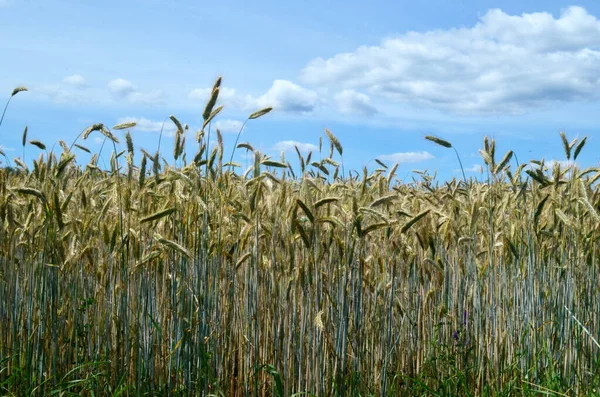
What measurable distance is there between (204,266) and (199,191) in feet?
1.10

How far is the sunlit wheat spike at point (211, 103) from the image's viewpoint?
2.65 metres

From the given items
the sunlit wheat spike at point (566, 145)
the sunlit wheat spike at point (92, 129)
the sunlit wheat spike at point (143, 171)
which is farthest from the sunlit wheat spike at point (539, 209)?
the sunlit wheat spike at point (92, 129)

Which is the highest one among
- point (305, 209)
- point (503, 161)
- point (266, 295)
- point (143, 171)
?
point (503, 161)

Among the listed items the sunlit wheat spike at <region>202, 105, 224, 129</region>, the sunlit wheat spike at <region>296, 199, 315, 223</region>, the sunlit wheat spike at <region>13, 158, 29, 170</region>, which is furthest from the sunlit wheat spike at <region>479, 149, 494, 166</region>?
the sunlit wheat spike at <region>13, 158, 29, 170</region>

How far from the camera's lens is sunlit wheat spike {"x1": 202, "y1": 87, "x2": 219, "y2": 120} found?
8.70 feet

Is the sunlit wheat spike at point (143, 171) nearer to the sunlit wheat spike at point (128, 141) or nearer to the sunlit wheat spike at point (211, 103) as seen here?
the sunlit wheat spike at point (128, 141)

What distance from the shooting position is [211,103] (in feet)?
8.72

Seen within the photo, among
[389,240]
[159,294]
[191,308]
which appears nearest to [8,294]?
[159,294]

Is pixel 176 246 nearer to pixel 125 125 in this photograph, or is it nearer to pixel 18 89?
pixel 125 125

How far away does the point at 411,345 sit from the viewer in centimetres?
323

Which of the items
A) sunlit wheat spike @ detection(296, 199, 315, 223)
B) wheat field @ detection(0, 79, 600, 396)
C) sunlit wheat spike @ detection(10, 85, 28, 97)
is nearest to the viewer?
sunlit wheat spike @ detection(296, 199, 315, 223)

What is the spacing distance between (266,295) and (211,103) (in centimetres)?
90

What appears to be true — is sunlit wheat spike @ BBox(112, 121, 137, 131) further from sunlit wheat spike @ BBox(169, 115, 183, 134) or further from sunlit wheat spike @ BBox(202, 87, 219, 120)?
sunlit wheat spike @ BBox(202, 87, 219, 120)

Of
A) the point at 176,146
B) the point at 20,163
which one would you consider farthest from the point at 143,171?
the point at 20,163
